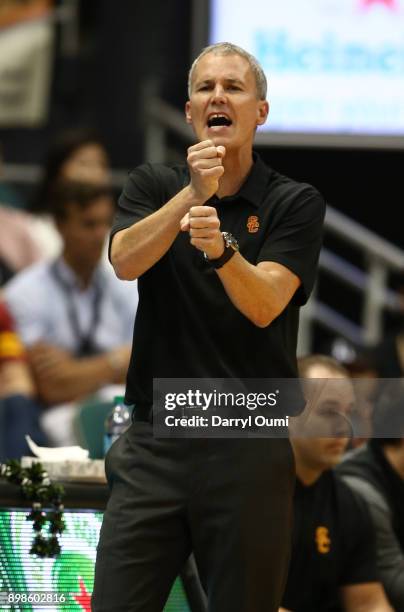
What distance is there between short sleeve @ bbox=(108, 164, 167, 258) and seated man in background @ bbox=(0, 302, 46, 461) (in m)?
2.61

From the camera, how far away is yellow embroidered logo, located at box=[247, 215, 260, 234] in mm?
3039

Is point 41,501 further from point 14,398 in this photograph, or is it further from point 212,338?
point 14,398

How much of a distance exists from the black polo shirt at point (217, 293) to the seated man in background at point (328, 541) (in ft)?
4.02

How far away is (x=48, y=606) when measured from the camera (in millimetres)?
3518

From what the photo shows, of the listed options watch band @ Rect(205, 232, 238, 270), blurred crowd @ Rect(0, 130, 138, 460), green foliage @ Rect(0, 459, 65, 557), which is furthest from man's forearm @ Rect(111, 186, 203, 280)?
blurred crowd @ Rect(0, 130, 138, 460)

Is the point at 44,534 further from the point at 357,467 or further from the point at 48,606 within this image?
the point at 357,467

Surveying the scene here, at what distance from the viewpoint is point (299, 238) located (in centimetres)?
304

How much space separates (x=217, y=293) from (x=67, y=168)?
4.22 m

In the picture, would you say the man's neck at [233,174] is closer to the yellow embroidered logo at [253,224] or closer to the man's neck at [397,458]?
the yellow embroidered logo at [253,224]

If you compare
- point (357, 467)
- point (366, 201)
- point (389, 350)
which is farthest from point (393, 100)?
point (357, 467)

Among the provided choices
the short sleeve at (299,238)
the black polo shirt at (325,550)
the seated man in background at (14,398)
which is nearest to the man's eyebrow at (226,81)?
the short sleeve at (299,238)

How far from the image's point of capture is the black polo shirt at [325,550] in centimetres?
430

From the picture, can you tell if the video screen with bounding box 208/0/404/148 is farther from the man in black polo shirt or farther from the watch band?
the watch band

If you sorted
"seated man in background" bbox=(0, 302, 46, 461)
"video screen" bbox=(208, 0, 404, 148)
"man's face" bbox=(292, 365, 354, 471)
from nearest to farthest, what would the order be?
"man's face" bbox=(292, 365, 354, 471) < "seated man in background" bbox=(0, 302, 46, 461) < "video screen" bbox=(208, 0, 404, 148)
